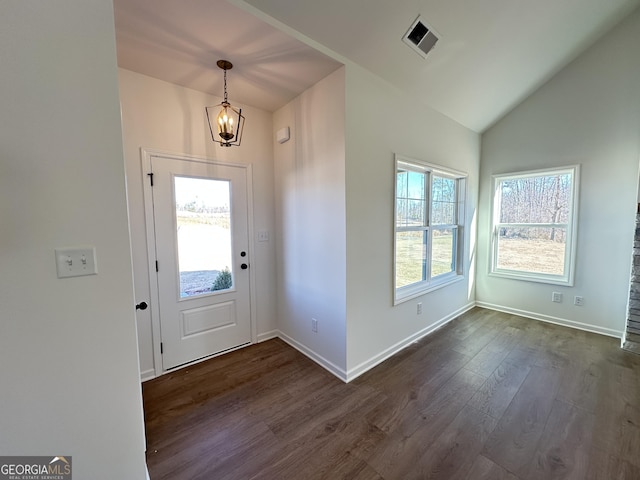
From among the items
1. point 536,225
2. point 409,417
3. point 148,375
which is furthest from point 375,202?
point 536,225

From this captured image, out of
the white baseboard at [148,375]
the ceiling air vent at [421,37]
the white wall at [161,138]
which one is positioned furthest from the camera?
the white baseboard at [148,375]

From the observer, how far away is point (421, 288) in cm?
304

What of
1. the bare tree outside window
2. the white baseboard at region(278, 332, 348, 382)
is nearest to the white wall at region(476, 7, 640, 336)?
the bare tree outside window

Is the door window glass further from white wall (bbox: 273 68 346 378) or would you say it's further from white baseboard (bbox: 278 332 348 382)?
white baseboard (bbox: 278 332 348 382)

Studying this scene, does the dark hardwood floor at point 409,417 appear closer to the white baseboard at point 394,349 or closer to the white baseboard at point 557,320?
the white baseboard at point 394,349

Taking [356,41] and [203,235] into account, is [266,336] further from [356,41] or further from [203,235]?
[356,41]

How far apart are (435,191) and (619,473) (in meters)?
2.69

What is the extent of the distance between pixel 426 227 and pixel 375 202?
107cm

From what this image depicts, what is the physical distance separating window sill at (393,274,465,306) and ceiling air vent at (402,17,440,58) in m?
2.29

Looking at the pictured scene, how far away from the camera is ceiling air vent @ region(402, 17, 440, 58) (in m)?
2.03

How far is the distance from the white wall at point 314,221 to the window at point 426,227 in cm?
75

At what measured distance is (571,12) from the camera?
2385 mm

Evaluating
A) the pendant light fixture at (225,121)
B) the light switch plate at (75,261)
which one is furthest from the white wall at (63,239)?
the pendant light fixture at (225,121)

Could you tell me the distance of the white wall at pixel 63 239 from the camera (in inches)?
38.0
